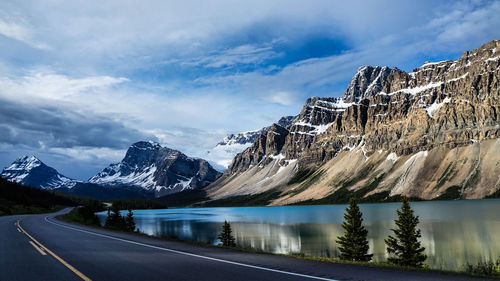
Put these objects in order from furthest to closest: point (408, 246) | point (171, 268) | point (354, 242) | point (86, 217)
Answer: point (86, 217)
point (354, 242)
point (408, 246)
point (171, 268)

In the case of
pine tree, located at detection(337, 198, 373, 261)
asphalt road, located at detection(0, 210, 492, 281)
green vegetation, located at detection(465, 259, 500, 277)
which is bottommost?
pine tree, located at detection(337, 198, 373, 261)

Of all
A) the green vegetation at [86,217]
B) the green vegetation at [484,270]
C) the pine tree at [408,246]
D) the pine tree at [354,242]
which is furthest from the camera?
the green vegetation at [86,217]

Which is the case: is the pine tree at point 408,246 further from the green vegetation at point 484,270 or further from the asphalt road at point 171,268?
the asphalt road at point 171,268

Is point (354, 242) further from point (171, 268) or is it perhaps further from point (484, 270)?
point (171, 268)

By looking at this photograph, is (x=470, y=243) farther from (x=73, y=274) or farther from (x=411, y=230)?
(x=73, y=274)

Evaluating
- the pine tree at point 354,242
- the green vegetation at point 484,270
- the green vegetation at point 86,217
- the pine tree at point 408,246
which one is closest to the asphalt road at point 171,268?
the green vegetation at point 484,270

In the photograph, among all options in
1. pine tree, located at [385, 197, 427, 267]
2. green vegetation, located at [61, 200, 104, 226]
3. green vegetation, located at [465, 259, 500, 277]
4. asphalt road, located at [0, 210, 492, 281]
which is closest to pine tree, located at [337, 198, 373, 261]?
pine tree, located at [385, 197, 427, 267]

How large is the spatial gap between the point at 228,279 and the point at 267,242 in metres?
56.8

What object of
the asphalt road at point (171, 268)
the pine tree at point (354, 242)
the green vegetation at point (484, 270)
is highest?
the asphalt road at point (171, 268)

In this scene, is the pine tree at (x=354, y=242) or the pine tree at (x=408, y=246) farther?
the pine tree at (x=354, y=242)

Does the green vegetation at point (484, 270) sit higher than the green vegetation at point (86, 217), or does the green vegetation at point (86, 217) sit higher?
the green vegetation at point (484, 270)

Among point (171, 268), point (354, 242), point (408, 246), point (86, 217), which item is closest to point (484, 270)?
point (171, 268)

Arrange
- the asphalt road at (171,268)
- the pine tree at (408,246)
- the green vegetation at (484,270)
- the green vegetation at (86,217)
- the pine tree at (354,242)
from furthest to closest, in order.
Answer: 1. the green vegetation at (86,217)
2. the pine tree at (354,242)
3. the pine tree at (408,246)
4. the green vegetation at (484,270)
5. the asphalt road at (171,268)

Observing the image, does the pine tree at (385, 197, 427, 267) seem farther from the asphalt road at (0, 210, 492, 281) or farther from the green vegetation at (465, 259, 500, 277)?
the asphalt road at (0, 210, 492, 281)
